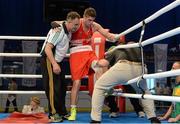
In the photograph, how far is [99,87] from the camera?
2.56m

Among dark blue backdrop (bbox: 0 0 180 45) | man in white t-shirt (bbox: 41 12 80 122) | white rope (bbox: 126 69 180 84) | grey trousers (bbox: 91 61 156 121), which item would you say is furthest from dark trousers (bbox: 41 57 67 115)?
dark blue backdrop (bbox: 0 0 180 45)

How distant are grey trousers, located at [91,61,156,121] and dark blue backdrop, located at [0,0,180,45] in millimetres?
5453

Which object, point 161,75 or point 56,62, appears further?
point 56,62

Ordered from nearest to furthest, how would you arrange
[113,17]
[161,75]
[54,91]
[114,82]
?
→ [161,75], [114,82], [54,91], [113,17]

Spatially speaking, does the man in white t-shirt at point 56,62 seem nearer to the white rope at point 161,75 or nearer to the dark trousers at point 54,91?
the dark trousers at point 54,91

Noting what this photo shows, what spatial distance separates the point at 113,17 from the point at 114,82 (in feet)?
18.7

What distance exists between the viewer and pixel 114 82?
2.58 metres

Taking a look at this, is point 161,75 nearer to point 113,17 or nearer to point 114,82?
point 114,82

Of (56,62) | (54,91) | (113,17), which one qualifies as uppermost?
(113,17)

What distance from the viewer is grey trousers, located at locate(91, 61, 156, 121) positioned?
251 cm

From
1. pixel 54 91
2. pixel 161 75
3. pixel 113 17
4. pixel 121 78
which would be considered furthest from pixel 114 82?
pixel 113 17

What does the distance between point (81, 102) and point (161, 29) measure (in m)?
2.56

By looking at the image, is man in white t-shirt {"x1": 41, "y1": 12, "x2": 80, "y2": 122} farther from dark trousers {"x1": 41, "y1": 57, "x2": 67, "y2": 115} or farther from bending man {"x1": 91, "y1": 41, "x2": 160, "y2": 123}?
bending man {"x1": 91, "y1": 41, "x2": 160, "y2": 123}

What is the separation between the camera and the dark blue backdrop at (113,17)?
7789mm
